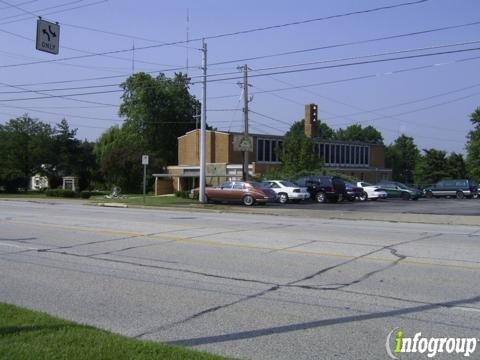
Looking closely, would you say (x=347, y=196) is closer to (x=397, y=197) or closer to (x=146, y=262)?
(x=397, y=197)

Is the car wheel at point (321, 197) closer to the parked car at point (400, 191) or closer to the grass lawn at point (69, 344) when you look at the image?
the parked car at point (400, 191)

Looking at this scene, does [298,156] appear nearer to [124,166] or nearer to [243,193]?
[243,193]

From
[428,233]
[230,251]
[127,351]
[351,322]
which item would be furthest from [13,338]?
[428,233]

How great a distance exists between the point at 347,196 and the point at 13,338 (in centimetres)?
3533

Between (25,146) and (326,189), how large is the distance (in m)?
47.4

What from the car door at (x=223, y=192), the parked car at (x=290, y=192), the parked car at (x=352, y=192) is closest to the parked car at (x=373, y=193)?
the parked car at (x=352, y=192)

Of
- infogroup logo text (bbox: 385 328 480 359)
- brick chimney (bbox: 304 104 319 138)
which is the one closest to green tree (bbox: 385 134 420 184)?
brick chimney (bbox: 304 104 319 138)

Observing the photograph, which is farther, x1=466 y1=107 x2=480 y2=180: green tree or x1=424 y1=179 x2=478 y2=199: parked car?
x1=466 y1=107 x2=480 y2=180: green tree

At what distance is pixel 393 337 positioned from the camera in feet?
19.8

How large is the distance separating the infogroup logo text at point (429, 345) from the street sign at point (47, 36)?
13.6 m

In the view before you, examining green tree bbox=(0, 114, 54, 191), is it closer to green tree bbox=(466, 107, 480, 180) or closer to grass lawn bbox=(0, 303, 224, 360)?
green tree bbox=(466, 107, 480, 180)

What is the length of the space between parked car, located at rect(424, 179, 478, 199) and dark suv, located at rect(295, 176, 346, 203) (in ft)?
59.0

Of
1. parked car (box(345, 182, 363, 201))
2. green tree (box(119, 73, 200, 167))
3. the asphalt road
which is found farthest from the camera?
green tree (box(119, 73, 200, 167))

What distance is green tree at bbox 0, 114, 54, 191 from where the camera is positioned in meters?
69.6
